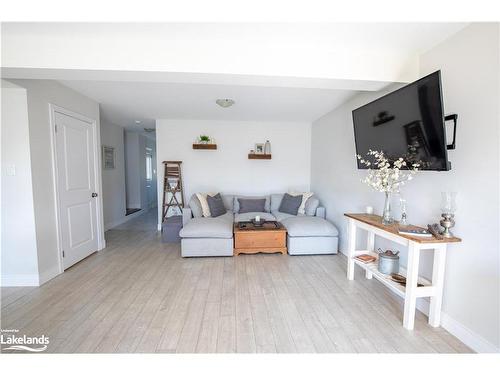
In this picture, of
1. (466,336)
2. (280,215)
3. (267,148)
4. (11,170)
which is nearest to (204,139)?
(267,148)

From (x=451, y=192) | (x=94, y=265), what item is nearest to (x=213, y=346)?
(x=451, y=192)

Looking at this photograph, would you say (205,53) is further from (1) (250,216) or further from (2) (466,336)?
(2) (466,336)

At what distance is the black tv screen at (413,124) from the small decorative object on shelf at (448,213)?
0.80 ft

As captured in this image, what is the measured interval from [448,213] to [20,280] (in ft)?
13.7

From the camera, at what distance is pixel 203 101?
3229 mm

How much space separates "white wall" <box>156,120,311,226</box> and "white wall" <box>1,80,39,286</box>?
2.32 metres

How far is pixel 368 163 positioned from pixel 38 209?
3643 mm

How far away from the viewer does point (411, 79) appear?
77.4 inches

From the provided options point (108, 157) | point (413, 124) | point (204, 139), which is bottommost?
point (108, 157)

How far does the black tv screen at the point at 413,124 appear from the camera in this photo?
1465 mm

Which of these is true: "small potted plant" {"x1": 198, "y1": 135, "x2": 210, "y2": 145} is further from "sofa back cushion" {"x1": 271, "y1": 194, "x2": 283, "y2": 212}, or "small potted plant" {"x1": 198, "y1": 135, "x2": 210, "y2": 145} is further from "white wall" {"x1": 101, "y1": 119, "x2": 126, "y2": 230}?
"white wall" {"x1": 101, "y1": 119, "x2": 126, "y2": 230}

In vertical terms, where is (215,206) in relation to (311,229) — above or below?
above

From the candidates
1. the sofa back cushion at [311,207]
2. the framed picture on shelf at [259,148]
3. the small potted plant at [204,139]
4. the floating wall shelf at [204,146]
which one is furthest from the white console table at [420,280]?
the small potted plant at [204,139]

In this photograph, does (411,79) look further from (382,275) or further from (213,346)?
(213,346)
